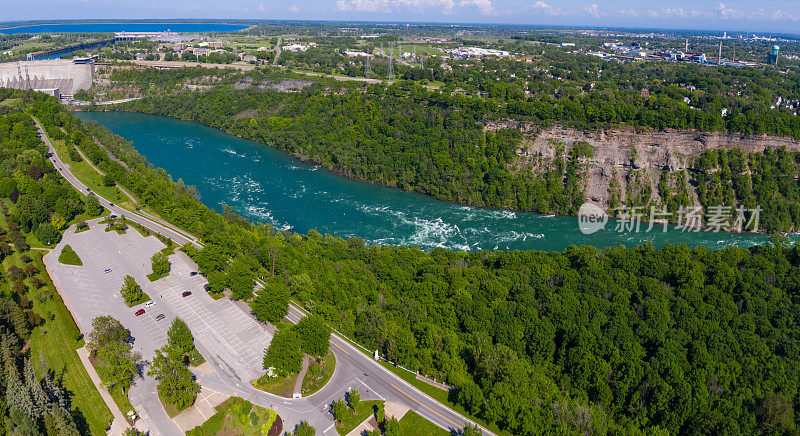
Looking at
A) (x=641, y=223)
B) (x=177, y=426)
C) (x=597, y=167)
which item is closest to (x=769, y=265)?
(x=641, y=223)

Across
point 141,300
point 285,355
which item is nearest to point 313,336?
point 285,355

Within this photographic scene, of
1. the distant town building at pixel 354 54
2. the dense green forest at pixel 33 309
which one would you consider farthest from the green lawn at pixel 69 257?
the distant town building at pixel 354 54

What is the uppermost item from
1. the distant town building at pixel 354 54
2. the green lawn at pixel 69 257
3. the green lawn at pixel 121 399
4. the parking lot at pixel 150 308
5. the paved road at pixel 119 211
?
the distant town building at pixel 354 54

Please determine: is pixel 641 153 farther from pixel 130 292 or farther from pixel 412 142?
pixel 130 292

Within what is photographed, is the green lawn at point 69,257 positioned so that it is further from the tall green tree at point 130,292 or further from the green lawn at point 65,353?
the tall green tree at point 130,292

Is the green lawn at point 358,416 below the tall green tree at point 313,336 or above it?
below

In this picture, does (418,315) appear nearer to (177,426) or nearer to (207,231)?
(177,426)

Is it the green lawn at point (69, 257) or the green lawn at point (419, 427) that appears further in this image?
the green lawn at point (69, 257)
